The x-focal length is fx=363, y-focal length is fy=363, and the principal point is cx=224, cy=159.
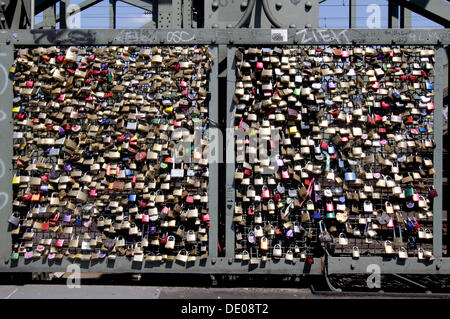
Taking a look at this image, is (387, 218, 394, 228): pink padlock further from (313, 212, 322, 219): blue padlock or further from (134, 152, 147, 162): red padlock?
(134, 152, 147, 162): red padlock

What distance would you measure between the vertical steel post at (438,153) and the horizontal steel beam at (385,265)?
140mm

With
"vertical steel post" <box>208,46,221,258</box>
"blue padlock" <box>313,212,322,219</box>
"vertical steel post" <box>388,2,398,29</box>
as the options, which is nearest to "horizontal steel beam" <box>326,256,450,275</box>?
"blue padlock" <box>313,212,322,219</box>

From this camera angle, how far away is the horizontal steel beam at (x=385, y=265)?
12.2ft

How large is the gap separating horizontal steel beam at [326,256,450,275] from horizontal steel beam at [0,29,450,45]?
223 cm

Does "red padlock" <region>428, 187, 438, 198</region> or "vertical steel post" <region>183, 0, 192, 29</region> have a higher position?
"vertical steel post" <region>183, 0, 192, 29</region>

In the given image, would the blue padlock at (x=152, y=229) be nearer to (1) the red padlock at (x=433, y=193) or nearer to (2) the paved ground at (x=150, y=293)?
(2) the paved ground at (x=150, y=293)

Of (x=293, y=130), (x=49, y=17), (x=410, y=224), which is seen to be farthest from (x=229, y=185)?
(x=49, y=17)

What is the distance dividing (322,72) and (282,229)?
1.69 metres

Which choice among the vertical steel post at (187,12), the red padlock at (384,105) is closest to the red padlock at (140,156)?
the red padlock at (384,105)

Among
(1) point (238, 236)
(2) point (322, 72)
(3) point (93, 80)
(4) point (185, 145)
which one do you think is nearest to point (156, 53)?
(3) point (93, 80)

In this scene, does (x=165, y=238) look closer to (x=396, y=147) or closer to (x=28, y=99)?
(x=28, y=99)

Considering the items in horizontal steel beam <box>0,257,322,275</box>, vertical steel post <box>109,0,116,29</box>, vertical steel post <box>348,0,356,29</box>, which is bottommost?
horizontal steel beam <box>0,257,322,275</box>

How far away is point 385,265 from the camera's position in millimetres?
3713

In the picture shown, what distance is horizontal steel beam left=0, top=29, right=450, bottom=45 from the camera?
3766 millimetres
